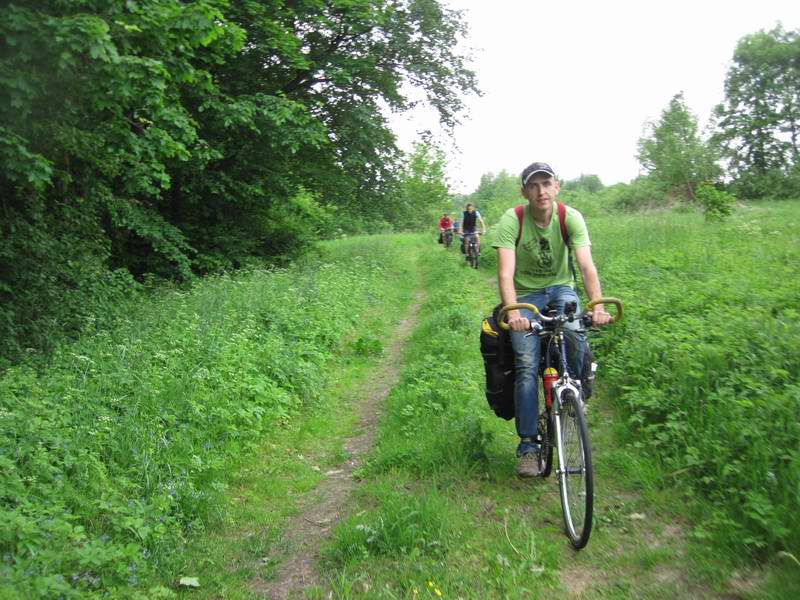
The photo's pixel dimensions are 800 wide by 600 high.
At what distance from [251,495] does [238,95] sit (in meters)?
11.4

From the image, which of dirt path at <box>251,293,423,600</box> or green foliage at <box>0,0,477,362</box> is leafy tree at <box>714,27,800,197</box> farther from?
dirt path at <box>251,293,423,600</box>

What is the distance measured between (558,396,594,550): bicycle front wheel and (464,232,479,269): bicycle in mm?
13216

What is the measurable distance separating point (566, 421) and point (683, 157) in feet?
73.4

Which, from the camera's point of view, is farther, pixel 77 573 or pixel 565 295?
pixel 565 295

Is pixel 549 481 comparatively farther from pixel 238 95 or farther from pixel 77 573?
pixel 238 95

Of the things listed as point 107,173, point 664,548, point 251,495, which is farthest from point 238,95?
point 664,548

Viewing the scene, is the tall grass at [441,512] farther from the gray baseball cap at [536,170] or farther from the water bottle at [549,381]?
the gray baseball cap at [536,170]

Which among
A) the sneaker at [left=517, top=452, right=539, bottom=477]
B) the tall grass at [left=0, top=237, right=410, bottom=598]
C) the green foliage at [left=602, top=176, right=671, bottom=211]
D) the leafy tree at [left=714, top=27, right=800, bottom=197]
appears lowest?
the sneaker at [left=517, top=452, right=539, bottom=477]

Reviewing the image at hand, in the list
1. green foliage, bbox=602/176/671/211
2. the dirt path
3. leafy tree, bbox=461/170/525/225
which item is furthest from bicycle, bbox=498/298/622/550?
green foliage, bbox=602/176/671/211

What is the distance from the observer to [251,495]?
14.5 feet

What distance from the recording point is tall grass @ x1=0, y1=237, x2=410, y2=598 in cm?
297

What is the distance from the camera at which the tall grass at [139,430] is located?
117 inches

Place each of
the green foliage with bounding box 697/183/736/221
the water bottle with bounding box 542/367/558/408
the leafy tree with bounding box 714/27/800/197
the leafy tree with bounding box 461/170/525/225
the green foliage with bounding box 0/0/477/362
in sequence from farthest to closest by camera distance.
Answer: the leafy tree with bounding box 714/27/800/197 < the leafy tree with bounding box 461/170/525/225 < the green foliage with bounding box 697/183/736/221 < the green foliage with bounding box 0/0/477/362 < the water bottle with bounding box 542/367/558/408

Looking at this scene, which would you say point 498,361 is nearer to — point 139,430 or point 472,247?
point 139,430
